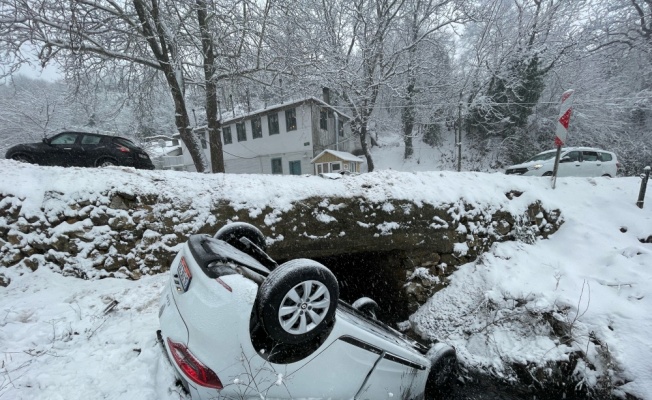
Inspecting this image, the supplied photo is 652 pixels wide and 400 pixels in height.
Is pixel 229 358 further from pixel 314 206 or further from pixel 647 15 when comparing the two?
pixel 647 15


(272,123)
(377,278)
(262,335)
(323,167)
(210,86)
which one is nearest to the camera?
(262,335)

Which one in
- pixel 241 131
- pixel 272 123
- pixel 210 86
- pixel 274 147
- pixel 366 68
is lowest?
pixel 274 147

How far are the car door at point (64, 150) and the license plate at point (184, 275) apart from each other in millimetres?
9499

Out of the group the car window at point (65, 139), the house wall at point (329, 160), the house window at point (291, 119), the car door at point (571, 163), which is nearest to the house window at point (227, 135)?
the house window at point (291, 119)

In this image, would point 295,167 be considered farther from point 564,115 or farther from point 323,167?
point 564,115

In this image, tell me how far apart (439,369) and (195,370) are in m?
2.56

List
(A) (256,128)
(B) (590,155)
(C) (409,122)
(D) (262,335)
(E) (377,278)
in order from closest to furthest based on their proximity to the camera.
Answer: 1. (D) (262,335)
2. (E) (377,278)
3. (B) (590,155)
4. (A) (256,128)
5. (C) (409,122)

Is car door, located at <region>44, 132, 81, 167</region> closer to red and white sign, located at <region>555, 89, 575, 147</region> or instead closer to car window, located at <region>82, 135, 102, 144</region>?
car window, located at <region>82, 135, 102, 144</region>

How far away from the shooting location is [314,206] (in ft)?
16.6

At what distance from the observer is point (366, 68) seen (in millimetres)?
16500

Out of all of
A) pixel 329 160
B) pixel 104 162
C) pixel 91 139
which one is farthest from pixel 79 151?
pixel 329 160

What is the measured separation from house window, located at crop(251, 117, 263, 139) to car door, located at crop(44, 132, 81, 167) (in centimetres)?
1292

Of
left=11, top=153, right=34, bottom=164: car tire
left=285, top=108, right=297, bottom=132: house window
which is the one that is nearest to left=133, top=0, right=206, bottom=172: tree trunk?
left=11, top=153, right=34, bottom=164: car tire

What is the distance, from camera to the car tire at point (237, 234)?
292 cm
